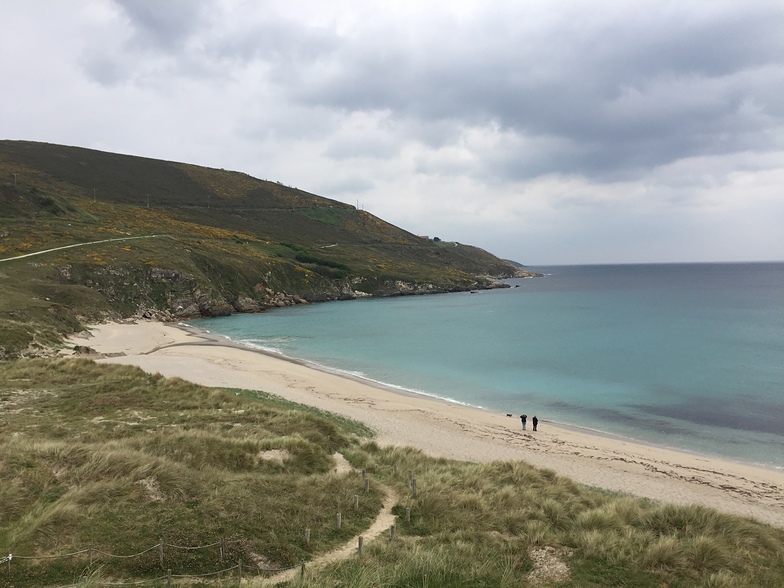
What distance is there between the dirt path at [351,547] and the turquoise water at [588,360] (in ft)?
65.4

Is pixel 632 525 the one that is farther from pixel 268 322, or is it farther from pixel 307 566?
pixel 268 322

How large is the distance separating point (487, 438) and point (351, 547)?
51.5 feet

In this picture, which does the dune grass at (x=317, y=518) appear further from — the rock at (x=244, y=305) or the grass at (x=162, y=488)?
the rock at (x=244, y=305)

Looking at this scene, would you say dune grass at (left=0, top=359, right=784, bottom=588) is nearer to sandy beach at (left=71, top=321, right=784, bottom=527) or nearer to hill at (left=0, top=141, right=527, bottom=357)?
sandy beach at (left=71, top=321, right=784, bottom=527)

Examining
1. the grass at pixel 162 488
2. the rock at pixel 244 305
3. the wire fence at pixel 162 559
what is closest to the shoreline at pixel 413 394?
the grass at pixel 162 488

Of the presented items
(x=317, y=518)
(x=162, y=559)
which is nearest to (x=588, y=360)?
(x=317, y=518)

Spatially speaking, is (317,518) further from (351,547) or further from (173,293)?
(173,293)

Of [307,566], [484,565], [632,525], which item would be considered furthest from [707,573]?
[307,566]

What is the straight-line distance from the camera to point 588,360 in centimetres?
4900

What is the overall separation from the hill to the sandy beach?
47.6 feet

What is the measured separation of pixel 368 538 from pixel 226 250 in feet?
337

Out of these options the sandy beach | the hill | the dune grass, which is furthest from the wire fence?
the hill

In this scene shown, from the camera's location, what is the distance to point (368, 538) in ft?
36.7

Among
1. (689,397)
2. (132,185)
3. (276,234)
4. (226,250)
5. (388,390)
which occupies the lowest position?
(388,390)
